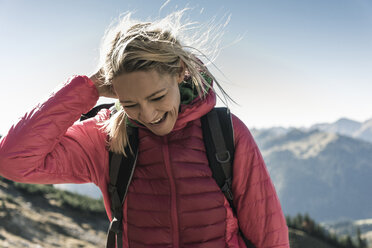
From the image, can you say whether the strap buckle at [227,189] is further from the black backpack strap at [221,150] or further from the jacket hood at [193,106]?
the jacket hood at [193,106]

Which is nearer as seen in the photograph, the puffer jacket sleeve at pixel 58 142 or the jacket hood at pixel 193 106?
the puffer jacket sleeve at pixel 58 142

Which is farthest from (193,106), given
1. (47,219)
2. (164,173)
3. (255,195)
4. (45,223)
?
(47,219)

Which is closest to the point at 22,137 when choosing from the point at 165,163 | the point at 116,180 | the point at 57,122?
the point at 57,122

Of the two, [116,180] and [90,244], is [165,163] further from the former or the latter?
[90,244]

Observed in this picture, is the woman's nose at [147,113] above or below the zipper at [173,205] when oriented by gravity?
above

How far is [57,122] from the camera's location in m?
2.15

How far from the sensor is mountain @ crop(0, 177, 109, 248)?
1116 centimetres

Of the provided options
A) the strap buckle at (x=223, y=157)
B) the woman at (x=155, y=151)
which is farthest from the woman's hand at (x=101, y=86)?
the strap buckle at (x=223, y=157)

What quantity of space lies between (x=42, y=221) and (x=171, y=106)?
500 inches

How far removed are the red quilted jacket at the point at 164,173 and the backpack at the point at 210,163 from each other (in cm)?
4

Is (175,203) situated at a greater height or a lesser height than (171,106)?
lesser

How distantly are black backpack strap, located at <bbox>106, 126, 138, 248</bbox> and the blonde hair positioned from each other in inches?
2.1

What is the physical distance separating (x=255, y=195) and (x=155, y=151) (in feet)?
2.30

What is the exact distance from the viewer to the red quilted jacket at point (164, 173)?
6.91 ft
